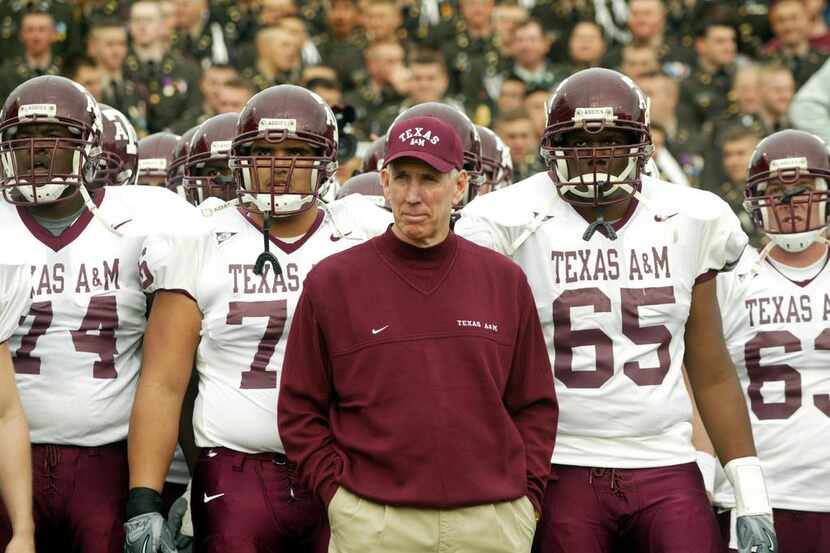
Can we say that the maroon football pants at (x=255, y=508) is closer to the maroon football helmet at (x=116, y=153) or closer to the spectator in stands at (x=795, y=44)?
the maroon football helmet at (x=116, y=153)

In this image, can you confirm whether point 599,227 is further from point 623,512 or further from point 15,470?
point 15,470

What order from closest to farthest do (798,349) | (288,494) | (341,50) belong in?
(288,494)
(798,349)
(341,50)

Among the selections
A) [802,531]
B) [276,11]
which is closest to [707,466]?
[802,531]

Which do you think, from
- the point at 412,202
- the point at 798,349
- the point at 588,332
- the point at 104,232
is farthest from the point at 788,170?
the point at 104,232

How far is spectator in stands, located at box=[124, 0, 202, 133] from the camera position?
1005 centimetres

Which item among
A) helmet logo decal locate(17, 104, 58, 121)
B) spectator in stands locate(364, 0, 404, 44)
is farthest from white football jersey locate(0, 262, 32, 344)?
spectator in stands locate(364, 0, 404, 44)

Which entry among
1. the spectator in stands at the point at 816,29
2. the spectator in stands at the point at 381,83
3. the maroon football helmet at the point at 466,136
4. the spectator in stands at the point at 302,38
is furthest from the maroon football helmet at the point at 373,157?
the spectator in stands at the point at 816,29

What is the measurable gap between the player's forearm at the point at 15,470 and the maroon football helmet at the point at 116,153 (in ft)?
4.91

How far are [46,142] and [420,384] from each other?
1.62 m

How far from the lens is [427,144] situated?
12.6 ft

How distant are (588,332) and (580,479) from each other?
44 centimetres

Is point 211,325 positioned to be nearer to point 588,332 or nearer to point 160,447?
point 160,447

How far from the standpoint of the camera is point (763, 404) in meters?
5.13

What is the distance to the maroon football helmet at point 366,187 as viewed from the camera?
5418mm
